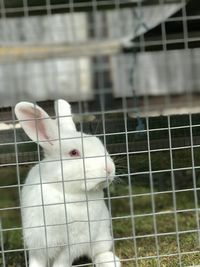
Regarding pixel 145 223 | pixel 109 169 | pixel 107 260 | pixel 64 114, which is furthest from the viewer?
pixel 145 223

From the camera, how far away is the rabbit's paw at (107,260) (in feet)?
6.93

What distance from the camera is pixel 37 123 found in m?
2.12

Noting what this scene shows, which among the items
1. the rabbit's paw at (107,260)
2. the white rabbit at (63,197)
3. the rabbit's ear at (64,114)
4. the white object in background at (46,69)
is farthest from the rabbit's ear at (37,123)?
the white object in background at (46,69)

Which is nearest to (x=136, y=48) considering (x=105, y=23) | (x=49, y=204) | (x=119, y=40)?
(x=119, y=40)

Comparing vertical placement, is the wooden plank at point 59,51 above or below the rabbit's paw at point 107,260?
above

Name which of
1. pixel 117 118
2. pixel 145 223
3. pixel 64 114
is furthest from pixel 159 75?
pixel 64 114

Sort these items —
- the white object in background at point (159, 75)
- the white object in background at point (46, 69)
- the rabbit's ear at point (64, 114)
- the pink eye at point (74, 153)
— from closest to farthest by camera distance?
the pink eye at point (74, 153) → the rabbit's ear at point (64, 114) → the white object in background at point (46, 69) → the white object in background at point (159, 75)

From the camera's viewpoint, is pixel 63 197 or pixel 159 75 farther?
pixel 159 75

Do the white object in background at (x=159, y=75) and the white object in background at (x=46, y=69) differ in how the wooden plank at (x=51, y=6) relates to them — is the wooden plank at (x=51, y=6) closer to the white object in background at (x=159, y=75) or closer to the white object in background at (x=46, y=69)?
the white object in background at (x=46, y=69)

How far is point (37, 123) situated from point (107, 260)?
558 mm

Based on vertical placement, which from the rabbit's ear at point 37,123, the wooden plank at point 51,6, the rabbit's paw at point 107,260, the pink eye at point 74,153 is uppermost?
the wooden plank at point 51,6

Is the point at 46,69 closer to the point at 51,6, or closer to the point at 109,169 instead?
the point at 51,6

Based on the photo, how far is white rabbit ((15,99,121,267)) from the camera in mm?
2070

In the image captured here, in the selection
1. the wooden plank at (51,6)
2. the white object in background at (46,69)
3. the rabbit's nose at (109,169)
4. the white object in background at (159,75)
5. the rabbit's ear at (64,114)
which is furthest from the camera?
the white object in background at (159,75)
